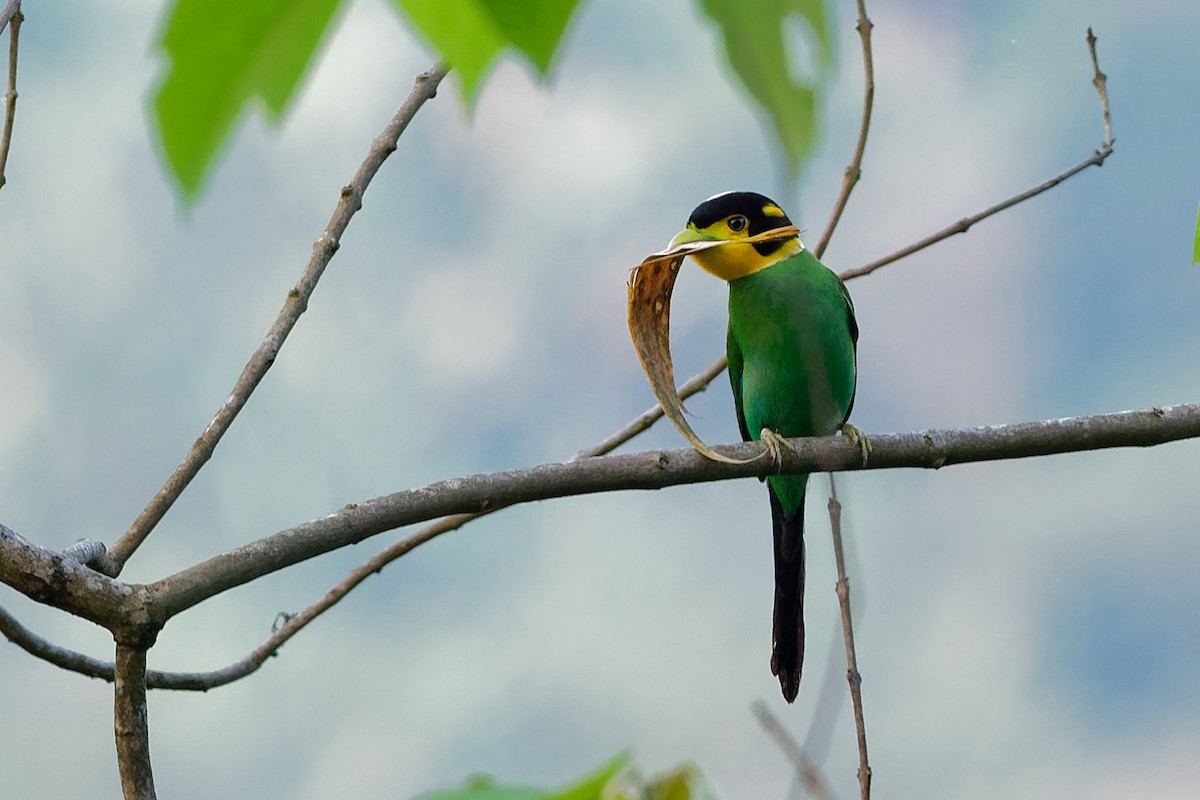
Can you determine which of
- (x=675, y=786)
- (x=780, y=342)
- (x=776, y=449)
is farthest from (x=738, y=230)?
(x=675, y=786)

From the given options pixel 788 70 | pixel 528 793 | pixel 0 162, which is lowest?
pixel 528 793

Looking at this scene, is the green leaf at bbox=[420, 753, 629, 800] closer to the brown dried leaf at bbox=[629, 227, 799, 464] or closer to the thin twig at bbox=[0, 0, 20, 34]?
the brown dried leaf at bbox=[629, 227, 799, 464]

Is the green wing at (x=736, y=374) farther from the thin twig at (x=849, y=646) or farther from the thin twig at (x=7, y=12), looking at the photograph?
the thin twig at (x=7, y=12)

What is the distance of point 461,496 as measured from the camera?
1300mm

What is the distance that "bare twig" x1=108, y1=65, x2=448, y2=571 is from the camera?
1.71m

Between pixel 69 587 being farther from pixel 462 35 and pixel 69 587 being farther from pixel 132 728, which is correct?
pixel 462 35

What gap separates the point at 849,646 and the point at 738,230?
42.9 inches

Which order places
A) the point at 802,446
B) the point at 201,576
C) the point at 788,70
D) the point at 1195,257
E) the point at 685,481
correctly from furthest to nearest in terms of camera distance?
the point at 802,446 → the point at 685,481 → the point at 201,576 → the point at 1195,257 → the point at 788,70

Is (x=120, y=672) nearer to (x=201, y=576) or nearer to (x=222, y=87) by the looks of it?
(x=201, y=576)

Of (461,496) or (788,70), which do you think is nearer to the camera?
(788,70)

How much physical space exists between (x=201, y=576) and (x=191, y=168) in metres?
0.97

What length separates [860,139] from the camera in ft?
5.40

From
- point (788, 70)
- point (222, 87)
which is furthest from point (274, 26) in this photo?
point (788, 70)

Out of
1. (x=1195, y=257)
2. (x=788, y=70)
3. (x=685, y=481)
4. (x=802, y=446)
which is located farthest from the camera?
(x=802, y=446)
